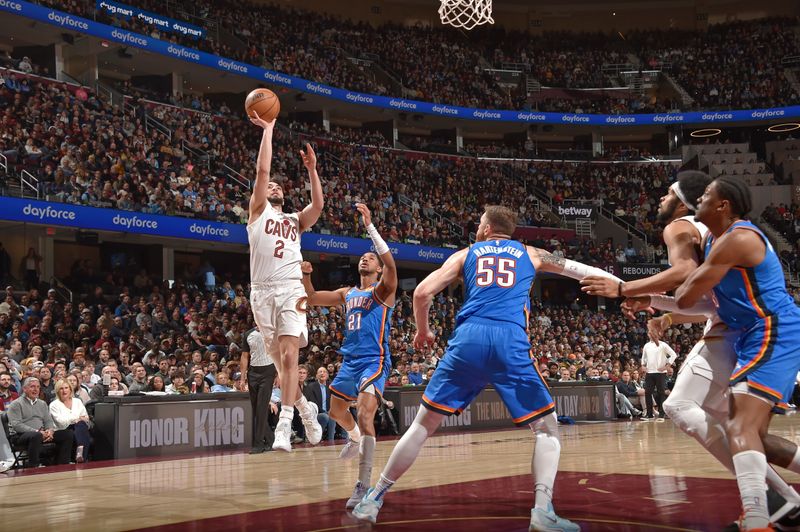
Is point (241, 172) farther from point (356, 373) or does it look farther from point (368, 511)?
point (368, 511)

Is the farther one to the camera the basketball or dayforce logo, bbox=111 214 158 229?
dayforce logo, bbox=111 214 158 229

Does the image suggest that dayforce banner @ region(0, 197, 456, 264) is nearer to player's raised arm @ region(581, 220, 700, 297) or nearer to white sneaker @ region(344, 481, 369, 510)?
white sneaker @ region(344, 481, 369, 510)

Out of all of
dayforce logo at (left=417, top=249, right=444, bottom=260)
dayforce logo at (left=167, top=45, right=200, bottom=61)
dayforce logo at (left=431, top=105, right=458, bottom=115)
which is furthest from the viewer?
dayforce logo at (left=431, top=105, right=458, bottom=115)

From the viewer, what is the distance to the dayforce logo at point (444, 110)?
124 feet

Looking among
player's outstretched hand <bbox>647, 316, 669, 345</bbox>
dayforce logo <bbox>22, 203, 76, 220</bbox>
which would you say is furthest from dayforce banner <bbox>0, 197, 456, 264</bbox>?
player's outstretched hand <bbox>647, 316, 669, 345</bbox>

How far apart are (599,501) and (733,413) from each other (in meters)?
1.88

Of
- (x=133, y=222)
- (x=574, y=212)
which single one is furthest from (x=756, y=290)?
(x=574, y=212)

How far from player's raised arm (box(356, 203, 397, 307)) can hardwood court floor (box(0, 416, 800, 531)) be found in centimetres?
173

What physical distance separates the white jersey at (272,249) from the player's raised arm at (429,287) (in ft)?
7.47

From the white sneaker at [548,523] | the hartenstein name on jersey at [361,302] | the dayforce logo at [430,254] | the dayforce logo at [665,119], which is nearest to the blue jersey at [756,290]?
the white sneaker at [548,523]

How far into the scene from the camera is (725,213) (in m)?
4.81

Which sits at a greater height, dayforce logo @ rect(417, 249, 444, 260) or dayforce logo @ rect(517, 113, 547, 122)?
dayforce logo @ rect(517, 113, 547, 122)

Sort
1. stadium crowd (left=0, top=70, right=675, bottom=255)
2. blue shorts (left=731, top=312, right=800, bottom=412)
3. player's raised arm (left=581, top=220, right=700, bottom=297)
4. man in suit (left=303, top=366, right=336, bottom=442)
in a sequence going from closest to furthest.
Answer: blue shorts (left=731, top=312, right=800, bottom=412) → player's raised arm (left=581, top=220, right=700, bottom=297) → man in suit (left=303, top=366, right=336, bottom=442) → stadium crowd (left=0, top=70, right=675, bottom=255)

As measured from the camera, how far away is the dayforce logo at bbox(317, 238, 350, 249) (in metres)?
26.7
